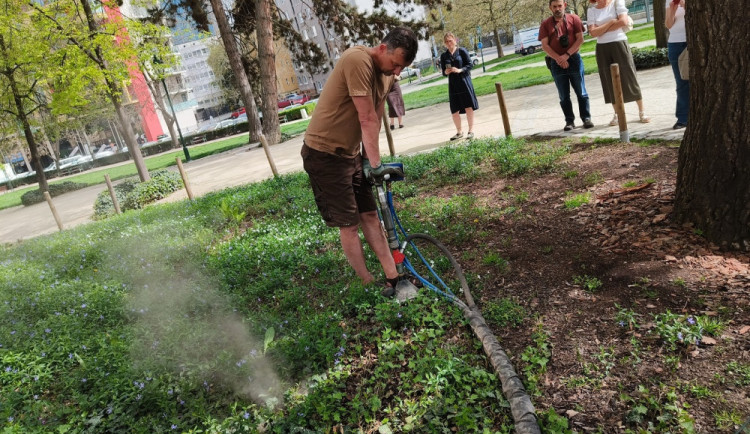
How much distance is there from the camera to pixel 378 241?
3.71m

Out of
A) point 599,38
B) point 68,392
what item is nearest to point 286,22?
point 599,38

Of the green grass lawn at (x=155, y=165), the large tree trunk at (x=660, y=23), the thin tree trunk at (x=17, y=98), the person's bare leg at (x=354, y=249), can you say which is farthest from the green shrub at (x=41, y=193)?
the large tree trunk at (x=660, y=23)

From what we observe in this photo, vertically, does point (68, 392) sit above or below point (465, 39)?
below

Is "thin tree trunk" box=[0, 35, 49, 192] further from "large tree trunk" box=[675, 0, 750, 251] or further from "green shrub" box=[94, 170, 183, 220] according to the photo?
"large tree trunk" box=[675, 0, 750, 251]

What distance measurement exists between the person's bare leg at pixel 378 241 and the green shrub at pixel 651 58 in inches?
436

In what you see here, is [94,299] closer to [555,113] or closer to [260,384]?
[260,384]

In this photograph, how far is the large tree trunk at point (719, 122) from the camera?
9.96ft

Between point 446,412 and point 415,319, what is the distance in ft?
2.63

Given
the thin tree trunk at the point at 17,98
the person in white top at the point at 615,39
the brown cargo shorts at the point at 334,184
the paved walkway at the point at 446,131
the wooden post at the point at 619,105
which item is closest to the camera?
the brown cargo shorts at the point at 334,184

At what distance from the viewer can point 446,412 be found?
98.4 inches

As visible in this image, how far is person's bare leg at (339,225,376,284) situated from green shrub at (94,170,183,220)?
10.4 metres

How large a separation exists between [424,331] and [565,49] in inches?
225

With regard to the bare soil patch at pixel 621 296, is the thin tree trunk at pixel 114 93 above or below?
above

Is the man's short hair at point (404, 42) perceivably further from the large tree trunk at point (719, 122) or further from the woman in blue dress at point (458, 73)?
the woman in blue dress at point (458, 73)
